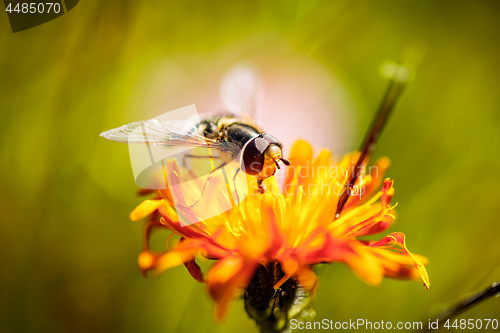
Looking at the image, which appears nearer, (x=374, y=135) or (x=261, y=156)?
(x=374, y=135)

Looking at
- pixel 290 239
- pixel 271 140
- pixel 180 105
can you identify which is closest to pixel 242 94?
pixel 180 105

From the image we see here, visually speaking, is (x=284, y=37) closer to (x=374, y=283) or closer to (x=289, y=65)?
(x=289, y=65)

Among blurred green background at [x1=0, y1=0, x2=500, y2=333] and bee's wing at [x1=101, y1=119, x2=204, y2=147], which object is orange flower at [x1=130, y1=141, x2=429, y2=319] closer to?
bee's wing at [x1=101, y1=119, x2=204, y2=147]

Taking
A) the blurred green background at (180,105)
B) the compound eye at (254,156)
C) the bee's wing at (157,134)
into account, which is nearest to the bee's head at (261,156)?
A: the compound eye at (254,156)

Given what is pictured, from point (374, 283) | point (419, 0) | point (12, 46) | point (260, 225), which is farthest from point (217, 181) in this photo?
point (419, 0)

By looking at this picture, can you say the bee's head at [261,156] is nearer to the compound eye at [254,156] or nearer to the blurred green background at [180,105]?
the compound eye at [254,156]

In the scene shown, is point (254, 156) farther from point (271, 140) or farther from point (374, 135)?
point (374, 135)

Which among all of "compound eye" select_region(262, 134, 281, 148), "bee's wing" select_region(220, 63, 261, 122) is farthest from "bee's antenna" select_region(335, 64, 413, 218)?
"bee's wing" select_region(220, 63, 261, 122)
